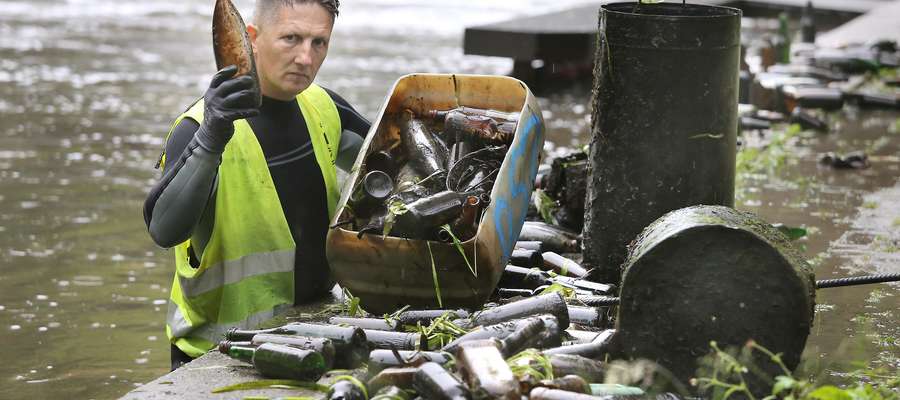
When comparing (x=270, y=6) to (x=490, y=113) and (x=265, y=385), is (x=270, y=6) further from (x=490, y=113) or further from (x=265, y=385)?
(x=265, y=385)

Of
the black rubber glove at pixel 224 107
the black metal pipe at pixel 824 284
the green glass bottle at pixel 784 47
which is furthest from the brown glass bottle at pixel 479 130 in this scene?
the green glass bottle at pixel 784 47

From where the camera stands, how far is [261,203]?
502cm

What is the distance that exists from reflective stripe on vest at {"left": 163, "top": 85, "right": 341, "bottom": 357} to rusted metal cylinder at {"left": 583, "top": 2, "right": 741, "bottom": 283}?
1.48 m

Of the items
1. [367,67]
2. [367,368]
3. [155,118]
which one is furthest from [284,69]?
[367,67]

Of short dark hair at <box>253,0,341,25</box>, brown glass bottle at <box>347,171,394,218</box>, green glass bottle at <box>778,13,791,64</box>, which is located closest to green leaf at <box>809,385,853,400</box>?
brown glass bottle at <box>347,171,394,218</box>

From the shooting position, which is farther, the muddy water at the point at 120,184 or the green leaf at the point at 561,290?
the muddy water at the point at 120,184

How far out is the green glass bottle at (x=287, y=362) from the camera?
4250mm

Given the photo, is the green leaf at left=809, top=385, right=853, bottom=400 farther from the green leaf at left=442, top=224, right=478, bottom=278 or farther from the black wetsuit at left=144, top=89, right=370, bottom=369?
the black wetsuit at left=144, top=89, right=370, bottom=369

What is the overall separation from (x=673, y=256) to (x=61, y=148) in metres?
9.54

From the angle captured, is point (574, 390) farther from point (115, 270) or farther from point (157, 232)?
point (115, 270)

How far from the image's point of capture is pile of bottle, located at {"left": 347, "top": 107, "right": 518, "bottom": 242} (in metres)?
→ 4.67

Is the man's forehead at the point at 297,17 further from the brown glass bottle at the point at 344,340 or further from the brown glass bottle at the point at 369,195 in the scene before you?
the brown glass bottle at the point at 344,340

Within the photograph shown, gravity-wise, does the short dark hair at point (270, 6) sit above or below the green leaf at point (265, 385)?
above

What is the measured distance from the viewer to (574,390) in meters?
3.97
